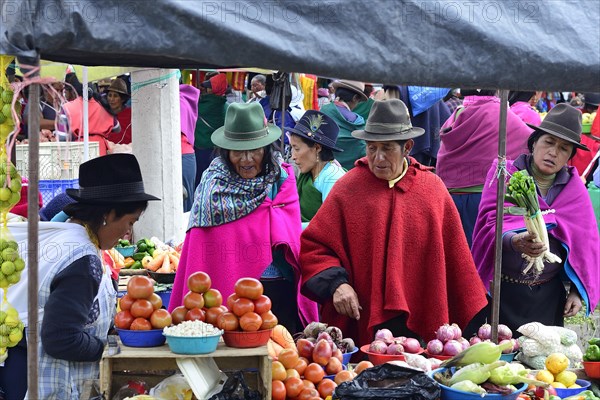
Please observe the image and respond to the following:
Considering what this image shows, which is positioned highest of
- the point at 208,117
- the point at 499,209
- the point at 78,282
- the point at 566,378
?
the point at 208,117

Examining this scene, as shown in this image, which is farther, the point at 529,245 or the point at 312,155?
the point at 312,155

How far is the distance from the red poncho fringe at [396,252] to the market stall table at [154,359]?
1373 mm

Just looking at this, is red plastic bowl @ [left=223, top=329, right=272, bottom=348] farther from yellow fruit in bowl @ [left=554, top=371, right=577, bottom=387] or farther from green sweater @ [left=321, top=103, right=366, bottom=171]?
green sweater @ [left=321, top=103, right=366, bottom=171]

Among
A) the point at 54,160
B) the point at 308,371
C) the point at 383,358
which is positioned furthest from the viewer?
the point at 54,160

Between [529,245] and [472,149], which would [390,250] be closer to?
[529,245]

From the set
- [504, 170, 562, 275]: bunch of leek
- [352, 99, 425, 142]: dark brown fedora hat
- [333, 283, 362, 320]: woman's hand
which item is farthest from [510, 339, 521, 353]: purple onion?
[352, 99, 425, 142]: dark brown fedora hat

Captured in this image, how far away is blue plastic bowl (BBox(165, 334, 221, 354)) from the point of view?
3330mm

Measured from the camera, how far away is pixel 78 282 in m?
3.54

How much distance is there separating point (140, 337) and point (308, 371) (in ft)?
2.50

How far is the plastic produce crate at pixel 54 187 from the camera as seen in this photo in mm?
7125

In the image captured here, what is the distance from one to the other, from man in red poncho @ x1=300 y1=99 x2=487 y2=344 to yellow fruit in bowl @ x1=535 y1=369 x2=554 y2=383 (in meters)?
0.87

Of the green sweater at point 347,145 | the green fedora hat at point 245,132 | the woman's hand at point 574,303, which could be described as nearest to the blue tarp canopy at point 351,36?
the green fedora hat at point 245,132

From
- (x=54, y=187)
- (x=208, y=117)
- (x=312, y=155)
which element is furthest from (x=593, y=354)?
(x=208, y=117)

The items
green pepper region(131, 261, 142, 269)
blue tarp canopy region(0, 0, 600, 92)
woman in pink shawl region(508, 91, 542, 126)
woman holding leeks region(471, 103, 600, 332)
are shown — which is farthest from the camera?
woman in pink shawl region(508, 91, 542, 126)
